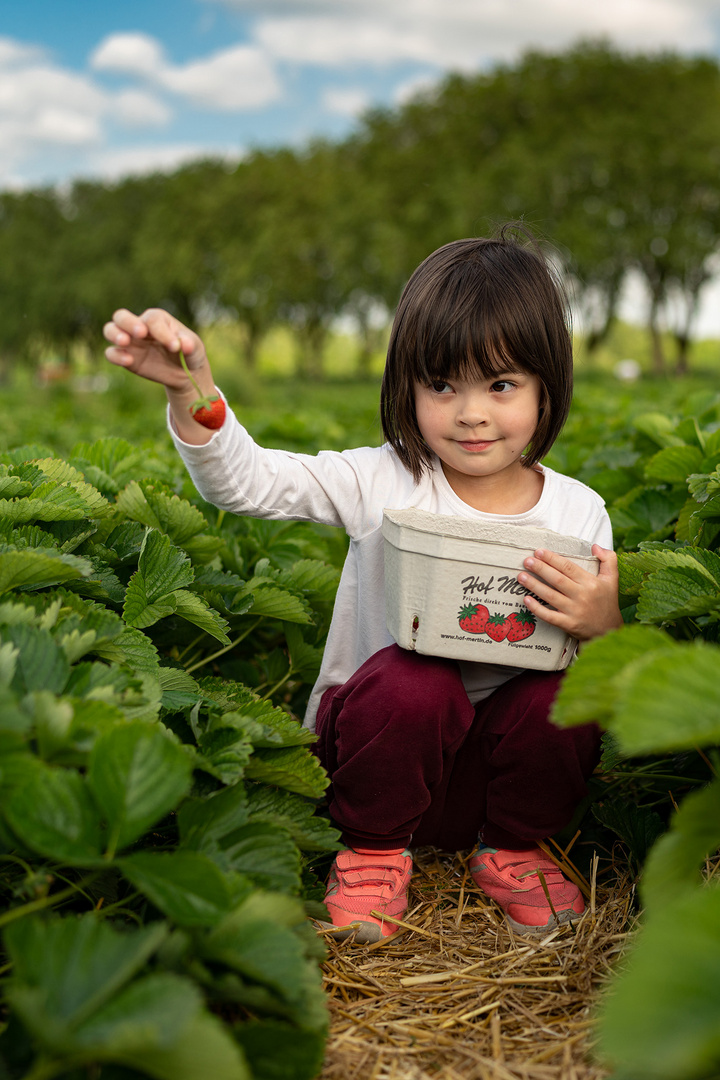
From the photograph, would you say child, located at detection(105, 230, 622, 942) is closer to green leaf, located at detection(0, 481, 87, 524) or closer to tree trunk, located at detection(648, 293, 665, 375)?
green leaf, located at detection(0, 481, 87, 524)

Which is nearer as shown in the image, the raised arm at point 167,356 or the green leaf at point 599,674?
the green leaf at point 599,674

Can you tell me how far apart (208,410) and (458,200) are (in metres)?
32.8

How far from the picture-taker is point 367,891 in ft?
6.01

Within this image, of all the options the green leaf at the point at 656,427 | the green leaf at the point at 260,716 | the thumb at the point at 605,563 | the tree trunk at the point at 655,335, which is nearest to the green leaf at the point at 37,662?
the green leaf at the point at 260,716

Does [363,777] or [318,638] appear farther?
[318,638]

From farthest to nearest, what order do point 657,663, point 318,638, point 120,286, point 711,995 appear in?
point 120,286 < point 318,638 < point 657,663 < point 711,995

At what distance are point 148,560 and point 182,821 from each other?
0.61 meters

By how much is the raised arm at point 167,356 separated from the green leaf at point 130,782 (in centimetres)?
86

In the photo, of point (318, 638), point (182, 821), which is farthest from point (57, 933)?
point (318, 638)

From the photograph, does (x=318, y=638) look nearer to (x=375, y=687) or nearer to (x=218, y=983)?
(x=375, y=687)

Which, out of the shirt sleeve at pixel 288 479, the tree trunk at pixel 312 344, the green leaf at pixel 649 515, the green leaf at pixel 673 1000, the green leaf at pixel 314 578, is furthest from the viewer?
the tree trunk at pixel 312 344

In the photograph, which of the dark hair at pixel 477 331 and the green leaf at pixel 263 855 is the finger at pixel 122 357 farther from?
the green leaf at pixel 263 855

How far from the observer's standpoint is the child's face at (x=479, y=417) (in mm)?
1884

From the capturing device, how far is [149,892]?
3.47 ft
